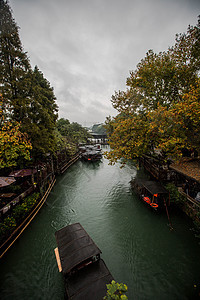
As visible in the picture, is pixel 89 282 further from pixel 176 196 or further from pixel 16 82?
pixel 16 82

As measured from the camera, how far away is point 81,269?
575cm

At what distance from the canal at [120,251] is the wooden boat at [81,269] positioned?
234 cm

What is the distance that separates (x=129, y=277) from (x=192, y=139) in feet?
36.7

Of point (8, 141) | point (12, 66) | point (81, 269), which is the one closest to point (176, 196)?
point (81, 269)

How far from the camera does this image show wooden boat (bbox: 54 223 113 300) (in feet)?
15.4

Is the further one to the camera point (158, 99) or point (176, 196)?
point (158, 99)

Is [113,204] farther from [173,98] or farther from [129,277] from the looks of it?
[173,98]

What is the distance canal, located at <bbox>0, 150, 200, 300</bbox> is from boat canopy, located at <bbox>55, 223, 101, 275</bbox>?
253 cm

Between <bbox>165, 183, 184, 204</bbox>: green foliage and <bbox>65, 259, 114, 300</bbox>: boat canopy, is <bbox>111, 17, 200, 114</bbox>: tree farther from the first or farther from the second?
<bbox>65, 259, 114, 300</bbox>: boat canopy

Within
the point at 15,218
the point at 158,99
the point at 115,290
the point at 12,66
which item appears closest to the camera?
the point at 115,290

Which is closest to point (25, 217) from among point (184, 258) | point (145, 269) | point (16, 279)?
point (16, 279)

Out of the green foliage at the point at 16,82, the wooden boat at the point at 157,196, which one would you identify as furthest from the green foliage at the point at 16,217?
the wooden boat at the point at 157,196

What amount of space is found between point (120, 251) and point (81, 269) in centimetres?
402

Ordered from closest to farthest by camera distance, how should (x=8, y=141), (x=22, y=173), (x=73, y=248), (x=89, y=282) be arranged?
1. (x=89, y=282)
2. (x=73, y=248)
3. (x=8, y=141)
4. (x=22, y=173)
